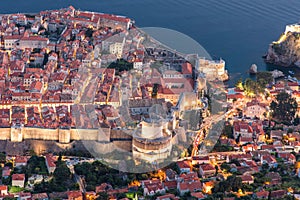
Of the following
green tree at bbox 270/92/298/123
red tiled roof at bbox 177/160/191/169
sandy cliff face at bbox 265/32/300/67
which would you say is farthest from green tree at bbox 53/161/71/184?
sandy cliff face at bbox 265/32/300/67

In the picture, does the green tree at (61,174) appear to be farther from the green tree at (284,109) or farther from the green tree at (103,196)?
the green tree at (284,109)

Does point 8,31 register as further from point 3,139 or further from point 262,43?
point 262,43

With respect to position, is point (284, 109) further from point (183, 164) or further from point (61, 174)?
point (61, 174)

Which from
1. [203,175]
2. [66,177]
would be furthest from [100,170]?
[203,175]

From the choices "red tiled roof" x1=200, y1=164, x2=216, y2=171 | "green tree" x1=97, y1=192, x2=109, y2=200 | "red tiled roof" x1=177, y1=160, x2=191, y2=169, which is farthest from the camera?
"red tiled roof" x1=177, y1=160, x2=191, y2=169

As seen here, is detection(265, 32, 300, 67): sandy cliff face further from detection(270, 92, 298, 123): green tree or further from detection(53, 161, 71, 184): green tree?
detection(53, 161, 71, 184): green tree

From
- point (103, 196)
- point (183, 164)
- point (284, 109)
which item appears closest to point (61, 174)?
point (103, 196)
